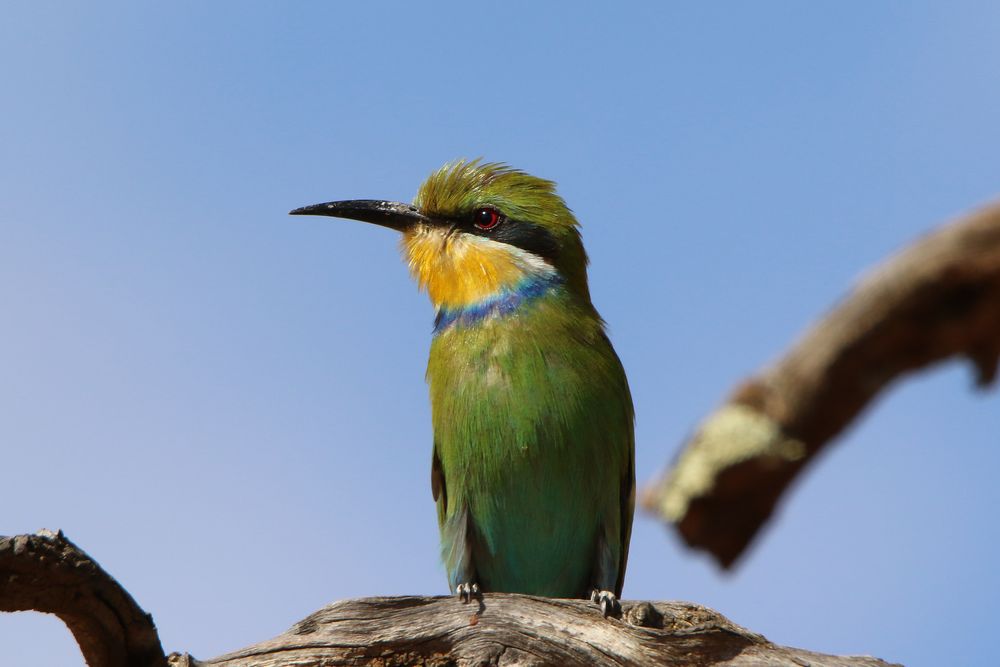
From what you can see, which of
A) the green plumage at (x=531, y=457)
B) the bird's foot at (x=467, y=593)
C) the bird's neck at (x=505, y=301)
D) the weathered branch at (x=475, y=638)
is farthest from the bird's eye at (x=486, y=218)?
the weathered branch at (x=475, y=638)

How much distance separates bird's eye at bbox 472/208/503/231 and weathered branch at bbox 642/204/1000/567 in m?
4.82

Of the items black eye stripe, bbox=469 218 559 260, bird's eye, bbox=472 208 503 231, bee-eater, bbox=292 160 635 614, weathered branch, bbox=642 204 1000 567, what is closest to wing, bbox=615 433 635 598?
bee-eater, bbox=292 160 635 614

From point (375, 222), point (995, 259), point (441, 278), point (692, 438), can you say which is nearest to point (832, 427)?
point (692, 438)

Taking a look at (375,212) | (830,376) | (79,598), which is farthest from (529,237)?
(830,376)

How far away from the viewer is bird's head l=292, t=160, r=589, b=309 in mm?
5746

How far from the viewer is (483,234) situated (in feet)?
19.4

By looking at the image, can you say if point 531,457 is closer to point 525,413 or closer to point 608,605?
point 525,413

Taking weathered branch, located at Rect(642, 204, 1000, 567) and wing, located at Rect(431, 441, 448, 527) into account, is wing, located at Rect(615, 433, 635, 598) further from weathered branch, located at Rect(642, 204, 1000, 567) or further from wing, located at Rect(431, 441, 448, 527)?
weathered branch, located at Rect(642, 204, 1000, 567)

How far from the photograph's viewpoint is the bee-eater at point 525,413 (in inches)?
206

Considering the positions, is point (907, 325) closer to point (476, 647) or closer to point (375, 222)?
point (476, 647)

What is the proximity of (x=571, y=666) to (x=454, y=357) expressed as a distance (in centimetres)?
195

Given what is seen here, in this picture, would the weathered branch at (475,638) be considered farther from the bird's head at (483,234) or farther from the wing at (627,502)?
the bird's head at (483,234)

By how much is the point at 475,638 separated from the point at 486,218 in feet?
8.40

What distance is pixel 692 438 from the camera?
108 centimetres
